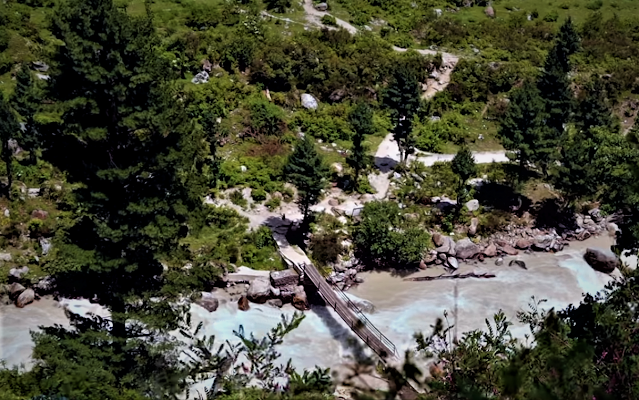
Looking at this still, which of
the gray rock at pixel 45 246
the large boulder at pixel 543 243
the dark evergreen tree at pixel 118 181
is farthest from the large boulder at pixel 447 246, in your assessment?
the gray rock at pixel 45 246

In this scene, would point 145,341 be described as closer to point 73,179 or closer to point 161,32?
point 73,179

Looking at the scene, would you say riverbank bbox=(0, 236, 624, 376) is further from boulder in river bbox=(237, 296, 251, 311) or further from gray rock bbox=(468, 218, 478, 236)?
gray rock bbox=(468, 218, 478, 236)

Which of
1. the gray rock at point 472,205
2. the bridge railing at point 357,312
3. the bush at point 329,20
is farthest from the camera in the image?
the bush at point 329,20

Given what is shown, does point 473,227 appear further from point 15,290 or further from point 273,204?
point 15,290

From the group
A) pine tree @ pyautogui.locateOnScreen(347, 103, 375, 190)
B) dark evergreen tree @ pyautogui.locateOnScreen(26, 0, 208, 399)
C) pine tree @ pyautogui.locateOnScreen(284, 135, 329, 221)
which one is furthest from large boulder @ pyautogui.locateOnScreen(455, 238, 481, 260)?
dark evergreen tree @ pyautogui.locateOnScreen(26, 0, 208, 399)

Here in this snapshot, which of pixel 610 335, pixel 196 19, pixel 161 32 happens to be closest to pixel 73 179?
pixel 610 335

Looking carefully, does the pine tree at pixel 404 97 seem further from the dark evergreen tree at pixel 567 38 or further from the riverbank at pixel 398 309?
the dark evergreen tree at pixel 567 38
